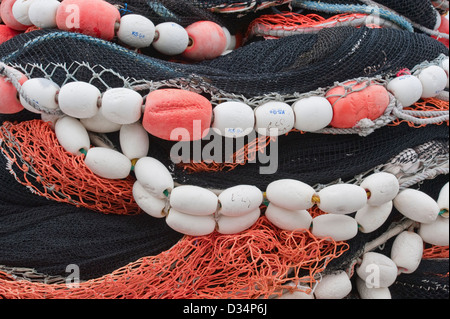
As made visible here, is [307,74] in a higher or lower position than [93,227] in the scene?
higher

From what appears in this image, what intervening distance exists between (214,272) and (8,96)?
38cm

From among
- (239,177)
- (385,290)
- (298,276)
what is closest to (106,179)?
(239,177)

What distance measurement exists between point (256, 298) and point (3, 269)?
1.18ft

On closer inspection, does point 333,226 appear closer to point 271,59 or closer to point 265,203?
point 265,203

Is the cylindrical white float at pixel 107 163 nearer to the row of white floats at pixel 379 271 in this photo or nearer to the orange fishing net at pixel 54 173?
the orange fishing net at pixel 54 173

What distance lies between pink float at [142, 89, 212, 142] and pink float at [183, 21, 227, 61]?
0.15 metres

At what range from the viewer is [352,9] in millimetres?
801

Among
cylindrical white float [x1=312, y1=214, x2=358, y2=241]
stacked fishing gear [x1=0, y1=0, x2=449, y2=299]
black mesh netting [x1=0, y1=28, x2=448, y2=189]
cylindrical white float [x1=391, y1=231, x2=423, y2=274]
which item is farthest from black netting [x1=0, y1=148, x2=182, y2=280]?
cylindrical white float [x1=391, y1=231, x2=423, y2=274]

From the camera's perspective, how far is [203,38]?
2.46ft

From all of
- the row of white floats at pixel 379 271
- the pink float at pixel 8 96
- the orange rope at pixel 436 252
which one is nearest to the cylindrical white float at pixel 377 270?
the row of white floats at pixel 379 271

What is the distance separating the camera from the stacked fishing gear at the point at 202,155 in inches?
25.7

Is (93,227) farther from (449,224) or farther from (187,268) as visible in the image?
(449,224)

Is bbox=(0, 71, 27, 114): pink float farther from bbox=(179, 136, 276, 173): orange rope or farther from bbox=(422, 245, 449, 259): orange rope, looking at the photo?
bbox=(422, 245, 449, 259): orange rope

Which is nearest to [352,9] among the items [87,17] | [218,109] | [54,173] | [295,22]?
[295,22]
